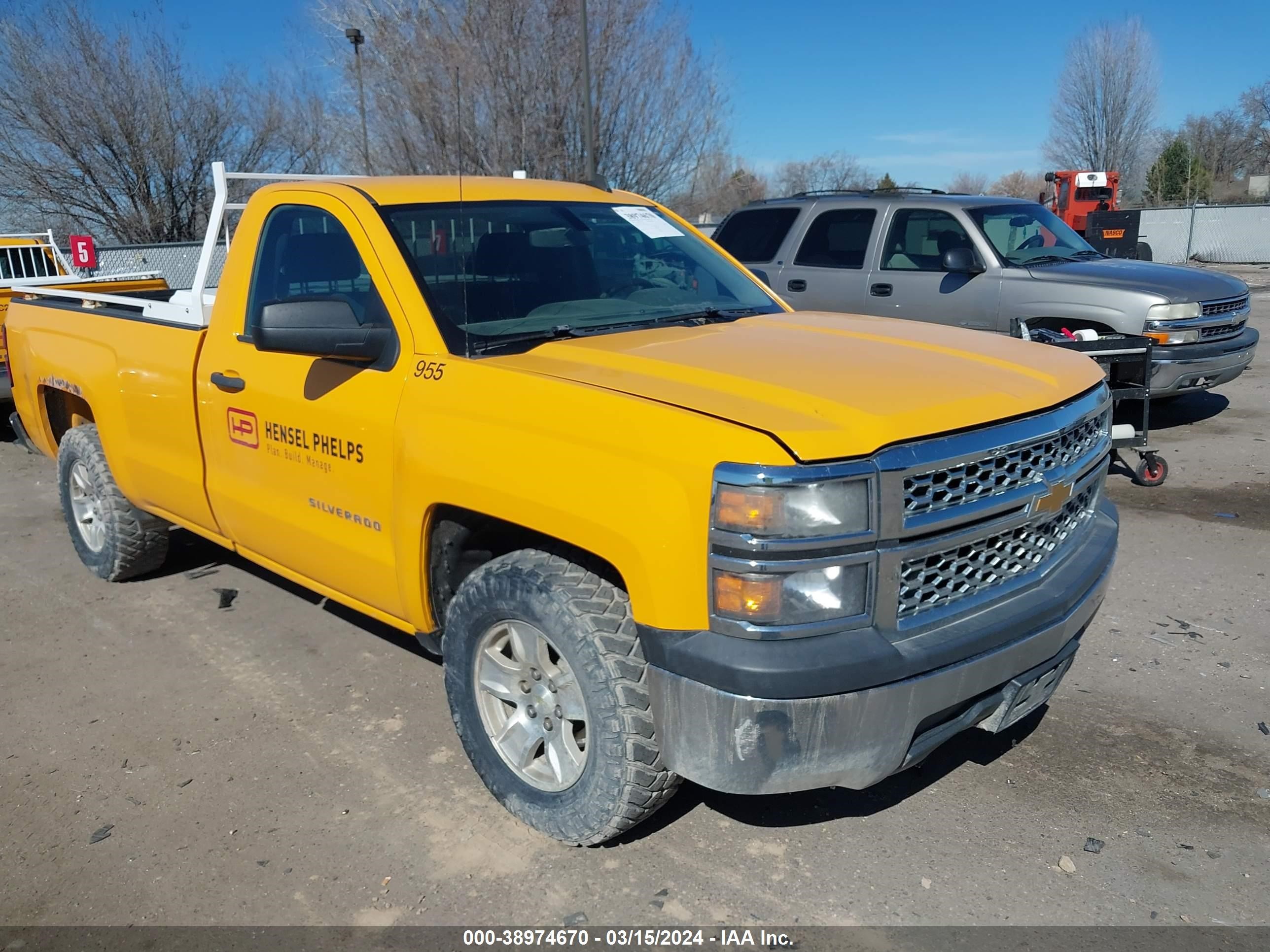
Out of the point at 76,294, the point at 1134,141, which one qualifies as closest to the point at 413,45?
the point at 76,294

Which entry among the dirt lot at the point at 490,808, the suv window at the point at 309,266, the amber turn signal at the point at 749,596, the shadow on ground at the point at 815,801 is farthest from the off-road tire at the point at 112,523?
the amber turn signal at the point at 749,596

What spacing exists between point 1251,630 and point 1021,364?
2.34 meters

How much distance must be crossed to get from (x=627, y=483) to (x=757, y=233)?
296 inches

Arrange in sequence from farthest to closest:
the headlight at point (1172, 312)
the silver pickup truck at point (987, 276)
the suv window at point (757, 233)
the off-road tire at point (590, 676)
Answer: the suv window at point (757, 233), the silver pickup truck at point (987, 276), the headlight at point (1172, 312), the off-road tire at point (590, 676)

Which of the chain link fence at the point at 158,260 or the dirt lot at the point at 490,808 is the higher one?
the chain link fence at the point at 158,260

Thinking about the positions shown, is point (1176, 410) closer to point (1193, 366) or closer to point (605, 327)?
point (1193, 366)

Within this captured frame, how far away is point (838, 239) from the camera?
9.06m

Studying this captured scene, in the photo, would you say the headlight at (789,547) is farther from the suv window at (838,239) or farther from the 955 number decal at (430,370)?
the suv window at (838,239)

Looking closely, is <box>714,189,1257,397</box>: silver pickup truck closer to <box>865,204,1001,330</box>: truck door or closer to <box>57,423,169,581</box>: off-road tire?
<box>865,204,1001,330</box>: truck door

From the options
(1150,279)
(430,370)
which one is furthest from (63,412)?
(1150,279)

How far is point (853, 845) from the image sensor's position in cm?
312

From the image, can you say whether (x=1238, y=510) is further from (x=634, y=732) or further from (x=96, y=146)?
(x=96, y=146)

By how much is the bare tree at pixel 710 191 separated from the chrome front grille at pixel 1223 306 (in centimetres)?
863

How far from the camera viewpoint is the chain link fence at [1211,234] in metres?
30.0
